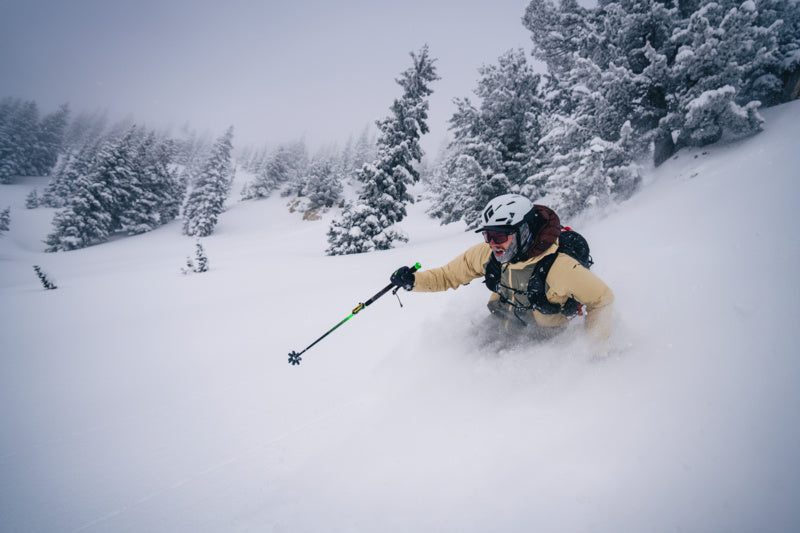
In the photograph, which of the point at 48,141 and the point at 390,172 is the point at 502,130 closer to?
the point at 390,172

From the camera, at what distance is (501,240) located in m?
3.14

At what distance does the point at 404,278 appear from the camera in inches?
154

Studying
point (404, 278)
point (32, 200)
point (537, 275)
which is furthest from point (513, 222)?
point (32, 200)

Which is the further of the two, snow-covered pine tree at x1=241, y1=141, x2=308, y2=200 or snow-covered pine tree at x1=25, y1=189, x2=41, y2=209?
snow-covered pine tree at x1=241, y1=141, x2=308, y2=200

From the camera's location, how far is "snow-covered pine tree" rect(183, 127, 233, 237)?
34500mm

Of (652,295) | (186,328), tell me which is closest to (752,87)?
(652,295)

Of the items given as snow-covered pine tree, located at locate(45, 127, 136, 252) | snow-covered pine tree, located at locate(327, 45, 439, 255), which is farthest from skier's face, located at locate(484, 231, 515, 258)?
snow-covered pine tree, located at locate(45, 127, 136, 252)

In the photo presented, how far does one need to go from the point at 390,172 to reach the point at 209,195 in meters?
29.8

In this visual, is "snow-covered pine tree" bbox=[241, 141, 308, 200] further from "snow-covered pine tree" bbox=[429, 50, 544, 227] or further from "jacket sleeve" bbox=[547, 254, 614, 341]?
"jacket sleeve" bbox=[547, 254, 614, 341]

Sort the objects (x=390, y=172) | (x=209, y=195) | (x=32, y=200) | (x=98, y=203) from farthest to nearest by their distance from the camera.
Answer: (x=32, y=200)
(x=209, y=195)
(x=98, y=203)
(x=390, y=172)

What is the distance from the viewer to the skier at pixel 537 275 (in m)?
2.86

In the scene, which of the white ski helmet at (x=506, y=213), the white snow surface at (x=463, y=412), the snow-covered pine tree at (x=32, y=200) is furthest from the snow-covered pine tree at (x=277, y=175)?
the white ski helmet at (x=506, y=213)

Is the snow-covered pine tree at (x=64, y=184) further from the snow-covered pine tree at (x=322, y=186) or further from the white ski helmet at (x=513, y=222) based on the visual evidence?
the white ski helmet at (x=513, y=222)

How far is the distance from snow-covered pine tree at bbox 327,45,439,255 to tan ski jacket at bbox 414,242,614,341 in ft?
41.0
